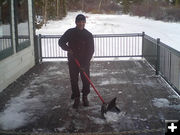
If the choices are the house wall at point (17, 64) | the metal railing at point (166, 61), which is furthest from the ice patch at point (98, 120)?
the house wall at point (17, 64)

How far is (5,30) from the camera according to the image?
23.7 feet

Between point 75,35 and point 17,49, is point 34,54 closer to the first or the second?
point 17,49

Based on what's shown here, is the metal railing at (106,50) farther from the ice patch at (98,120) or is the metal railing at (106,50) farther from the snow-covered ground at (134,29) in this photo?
the ice patch at (98,120)

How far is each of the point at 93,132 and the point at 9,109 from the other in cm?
216

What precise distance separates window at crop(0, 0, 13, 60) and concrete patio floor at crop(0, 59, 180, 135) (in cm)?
98

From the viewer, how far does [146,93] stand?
683 cm

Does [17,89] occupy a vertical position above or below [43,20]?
below

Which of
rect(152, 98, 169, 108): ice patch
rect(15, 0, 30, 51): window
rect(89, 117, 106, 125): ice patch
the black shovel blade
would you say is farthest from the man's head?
rect(15, 0, 30, 51): window

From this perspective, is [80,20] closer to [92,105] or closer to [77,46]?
[77,46]

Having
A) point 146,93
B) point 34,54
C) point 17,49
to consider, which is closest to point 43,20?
point 34,54

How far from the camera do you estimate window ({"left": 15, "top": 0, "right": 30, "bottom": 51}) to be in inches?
324

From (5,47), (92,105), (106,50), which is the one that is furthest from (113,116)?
(106,50)

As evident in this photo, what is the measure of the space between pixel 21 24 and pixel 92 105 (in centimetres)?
415

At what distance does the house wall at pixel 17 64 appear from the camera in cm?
716
